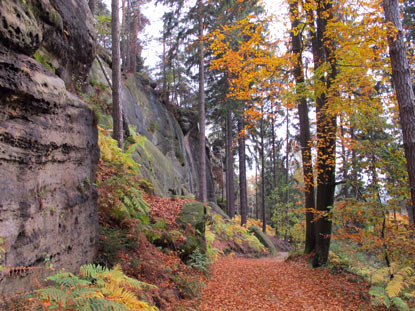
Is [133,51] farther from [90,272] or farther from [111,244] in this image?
[90,272]

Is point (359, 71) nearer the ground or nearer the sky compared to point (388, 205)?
nearer the sky

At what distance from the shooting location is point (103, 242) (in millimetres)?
5043

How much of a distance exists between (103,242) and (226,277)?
454 cm

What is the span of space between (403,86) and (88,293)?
19.5 ft

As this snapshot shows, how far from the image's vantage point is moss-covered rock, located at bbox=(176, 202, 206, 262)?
7.85 meters

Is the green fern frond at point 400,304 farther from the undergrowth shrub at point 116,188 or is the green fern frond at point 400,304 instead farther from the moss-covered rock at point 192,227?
the undergrowth shrub at point 116,188

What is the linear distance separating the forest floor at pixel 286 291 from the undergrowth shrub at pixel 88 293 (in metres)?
2.20

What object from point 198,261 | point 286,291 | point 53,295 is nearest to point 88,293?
point 53,295

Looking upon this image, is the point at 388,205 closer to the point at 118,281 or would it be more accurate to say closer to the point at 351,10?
the point at 351,10

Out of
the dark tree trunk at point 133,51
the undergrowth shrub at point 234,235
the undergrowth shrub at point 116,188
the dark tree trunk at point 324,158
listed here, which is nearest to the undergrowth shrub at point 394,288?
the dark tree trunk at point 324,158

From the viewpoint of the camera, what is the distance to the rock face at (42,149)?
301cm

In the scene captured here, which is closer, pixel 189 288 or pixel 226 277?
pixel 189 288

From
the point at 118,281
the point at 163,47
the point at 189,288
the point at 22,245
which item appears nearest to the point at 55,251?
the point at 22,245

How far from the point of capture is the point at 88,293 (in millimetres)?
3141
